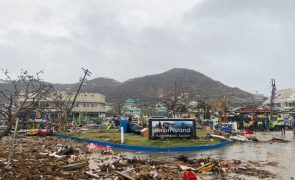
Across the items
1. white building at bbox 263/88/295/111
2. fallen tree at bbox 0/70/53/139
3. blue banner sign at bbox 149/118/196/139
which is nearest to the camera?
fallen tree at bbox 0/70/53/139

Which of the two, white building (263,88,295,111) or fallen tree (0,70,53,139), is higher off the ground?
white building (263,88,295,111)

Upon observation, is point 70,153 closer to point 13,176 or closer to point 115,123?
point 13,176

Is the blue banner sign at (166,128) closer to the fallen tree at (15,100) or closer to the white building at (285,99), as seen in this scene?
the fallen tree at (15,100)

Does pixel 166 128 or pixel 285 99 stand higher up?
pixel 285 99

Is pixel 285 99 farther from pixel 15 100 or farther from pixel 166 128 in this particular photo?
pixel 15 100

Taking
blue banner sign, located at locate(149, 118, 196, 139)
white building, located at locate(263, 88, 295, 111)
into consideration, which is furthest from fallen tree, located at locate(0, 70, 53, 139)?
white building, located at locate(263, 88, 295, 111)

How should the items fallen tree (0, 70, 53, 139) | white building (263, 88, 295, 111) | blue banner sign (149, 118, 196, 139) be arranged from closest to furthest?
fallen tree (0, 70, 53, 139), blue banner sign (149, 118, 196, 139), white building (263, 88, 295, 111)

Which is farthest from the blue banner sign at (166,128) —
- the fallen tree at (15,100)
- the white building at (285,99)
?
the white building at (285,99)

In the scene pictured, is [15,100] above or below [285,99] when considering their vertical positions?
below

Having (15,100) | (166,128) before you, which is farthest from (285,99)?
(15,100)

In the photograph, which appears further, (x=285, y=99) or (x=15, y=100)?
(x=285, y=99)

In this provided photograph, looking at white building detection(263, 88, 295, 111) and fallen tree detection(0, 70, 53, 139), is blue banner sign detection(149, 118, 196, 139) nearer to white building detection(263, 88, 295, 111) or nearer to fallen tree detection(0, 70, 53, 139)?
fallen tree detection(0, 70, 53, 139)

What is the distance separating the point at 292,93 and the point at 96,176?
97949 millimetres

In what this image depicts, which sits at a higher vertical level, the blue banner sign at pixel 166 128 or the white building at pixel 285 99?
the white building at pixel 285 99
